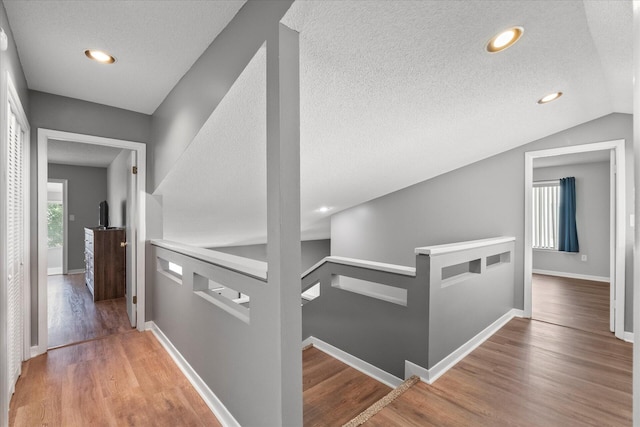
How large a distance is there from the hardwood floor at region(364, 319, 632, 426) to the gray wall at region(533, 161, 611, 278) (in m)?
3.32

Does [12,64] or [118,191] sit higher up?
[12,64]

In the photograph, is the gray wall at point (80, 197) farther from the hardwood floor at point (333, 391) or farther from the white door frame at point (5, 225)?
the hardwood floor at point (333, 391)

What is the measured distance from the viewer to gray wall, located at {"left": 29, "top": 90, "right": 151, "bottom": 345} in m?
2.34

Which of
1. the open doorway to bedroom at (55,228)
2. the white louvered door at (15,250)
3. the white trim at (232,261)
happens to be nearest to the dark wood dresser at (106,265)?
the white louvered door at (15,250)

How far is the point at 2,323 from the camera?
4.39 ft

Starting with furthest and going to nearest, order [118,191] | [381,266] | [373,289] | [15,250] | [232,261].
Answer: [118,191]
[373,289]
[381,266]
[15,250]
[232,261]

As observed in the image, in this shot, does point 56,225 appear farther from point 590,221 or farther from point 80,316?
point 590,221

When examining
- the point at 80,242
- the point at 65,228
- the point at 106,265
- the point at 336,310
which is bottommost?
the point at 336,310

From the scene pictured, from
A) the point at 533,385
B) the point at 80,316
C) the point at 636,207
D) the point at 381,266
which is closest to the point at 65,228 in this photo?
the point at 80,316

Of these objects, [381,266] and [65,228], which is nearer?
[381,266]

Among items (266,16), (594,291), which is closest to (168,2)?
(266,16)

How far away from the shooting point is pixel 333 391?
2.29 meters

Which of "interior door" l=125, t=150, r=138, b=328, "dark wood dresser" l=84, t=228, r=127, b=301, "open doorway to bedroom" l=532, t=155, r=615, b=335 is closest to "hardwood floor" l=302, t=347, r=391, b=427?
"interior door" l=125, t=150, r=138, b=328

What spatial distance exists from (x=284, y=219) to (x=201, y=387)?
1.40 metres
